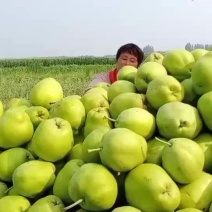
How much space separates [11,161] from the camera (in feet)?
7.70

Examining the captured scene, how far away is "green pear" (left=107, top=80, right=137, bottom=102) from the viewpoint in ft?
8.21

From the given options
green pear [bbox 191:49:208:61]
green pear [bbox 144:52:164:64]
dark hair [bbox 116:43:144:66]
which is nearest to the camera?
green pear [bbox 191:49:208:61]

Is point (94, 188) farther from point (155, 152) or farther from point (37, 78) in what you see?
point (37, 78)

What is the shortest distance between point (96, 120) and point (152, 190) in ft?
2.00

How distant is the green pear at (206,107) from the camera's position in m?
2.06

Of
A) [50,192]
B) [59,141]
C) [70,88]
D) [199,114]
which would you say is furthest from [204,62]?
[70,88]

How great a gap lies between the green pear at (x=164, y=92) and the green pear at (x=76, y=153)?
47cm

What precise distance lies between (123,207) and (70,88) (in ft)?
63.3

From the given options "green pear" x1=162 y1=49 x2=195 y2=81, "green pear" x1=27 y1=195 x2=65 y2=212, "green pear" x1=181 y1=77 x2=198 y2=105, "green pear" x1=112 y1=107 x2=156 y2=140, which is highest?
"green pear" x1=162 y1=49 x2=195 y2=81

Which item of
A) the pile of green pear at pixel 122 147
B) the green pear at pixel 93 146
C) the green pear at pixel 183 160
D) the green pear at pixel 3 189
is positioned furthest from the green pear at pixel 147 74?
the green pear at pixel 3 189

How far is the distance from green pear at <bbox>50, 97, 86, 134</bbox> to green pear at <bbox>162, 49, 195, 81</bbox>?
582mm

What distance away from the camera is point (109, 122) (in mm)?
2307

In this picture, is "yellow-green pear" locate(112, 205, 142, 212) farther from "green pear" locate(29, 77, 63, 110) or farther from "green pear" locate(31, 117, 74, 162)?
"green pear" locate(29, 77, 63, 110)

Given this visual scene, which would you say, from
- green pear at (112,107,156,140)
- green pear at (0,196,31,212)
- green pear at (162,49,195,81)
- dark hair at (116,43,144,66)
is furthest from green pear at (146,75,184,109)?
dark hair at (116,43,144,66)
